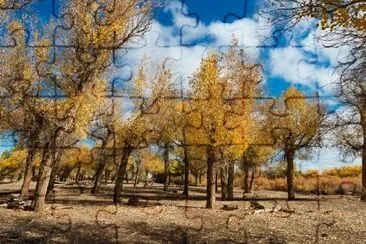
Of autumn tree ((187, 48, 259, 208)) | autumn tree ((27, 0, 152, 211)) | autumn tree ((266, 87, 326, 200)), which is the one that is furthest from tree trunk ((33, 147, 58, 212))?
autumn tree ((266, 87, 326, 200))

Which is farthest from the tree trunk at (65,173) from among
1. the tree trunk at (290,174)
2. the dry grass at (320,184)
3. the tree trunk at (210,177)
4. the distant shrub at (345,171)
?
the tree trunk at (210,177)

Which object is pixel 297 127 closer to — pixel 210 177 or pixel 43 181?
pixel 210 177

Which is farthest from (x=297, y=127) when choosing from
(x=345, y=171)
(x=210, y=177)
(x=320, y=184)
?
(x=345, y=171)

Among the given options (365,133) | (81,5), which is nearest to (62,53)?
(81,5)

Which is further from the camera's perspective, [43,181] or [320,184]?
[320,184]

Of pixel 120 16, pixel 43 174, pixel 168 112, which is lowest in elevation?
pixel 43 174

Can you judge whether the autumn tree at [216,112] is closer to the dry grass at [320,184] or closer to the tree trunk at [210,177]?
the tree trunk at [210,177]

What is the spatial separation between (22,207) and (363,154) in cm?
2115

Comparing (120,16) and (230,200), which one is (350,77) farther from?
(230,200)

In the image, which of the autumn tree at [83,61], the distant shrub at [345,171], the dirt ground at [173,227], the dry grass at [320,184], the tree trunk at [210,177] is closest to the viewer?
the dirt ground at [173,227]

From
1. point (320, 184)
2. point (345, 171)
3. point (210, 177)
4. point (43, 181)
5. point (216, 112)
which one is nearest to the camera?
point (43, 181)

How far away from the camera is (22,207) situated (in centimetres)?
2072

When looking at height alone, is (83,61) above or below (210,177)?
above

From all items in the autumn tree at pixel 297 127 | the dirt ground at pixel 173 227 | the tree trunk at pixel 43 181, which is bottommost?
the dirt ground at pixel 173 227
